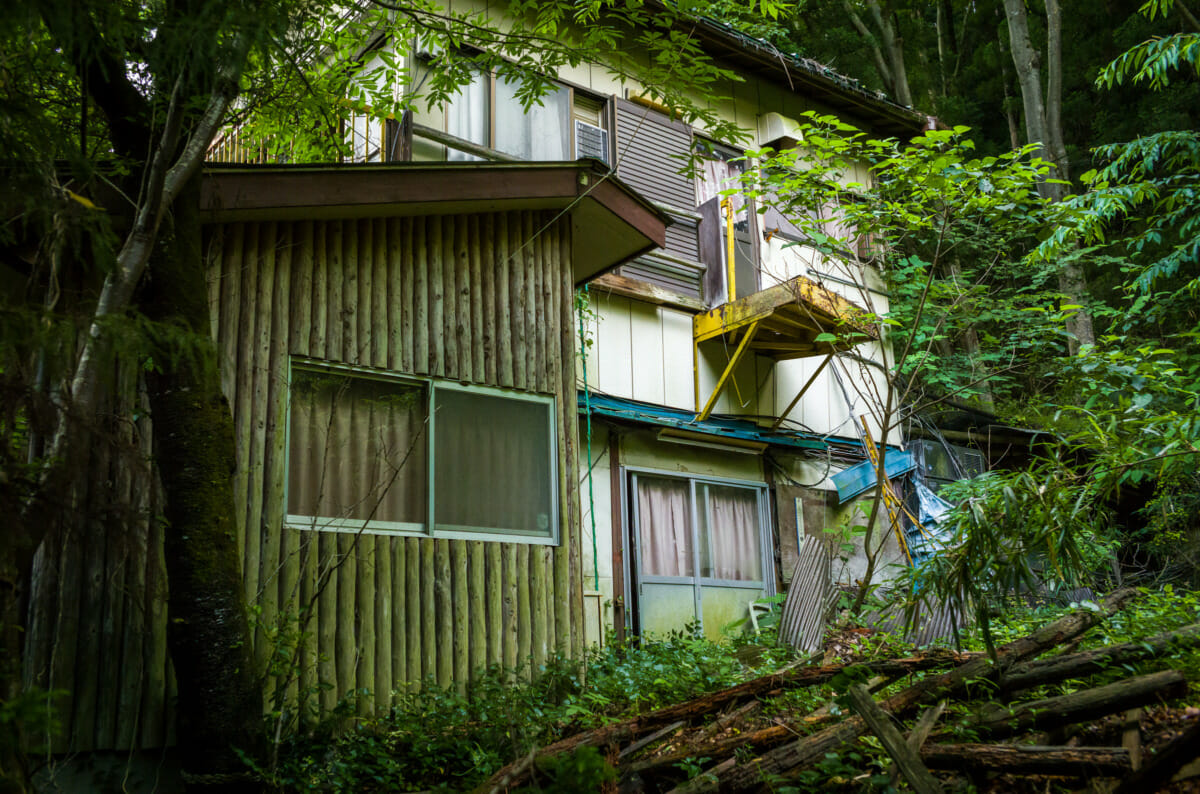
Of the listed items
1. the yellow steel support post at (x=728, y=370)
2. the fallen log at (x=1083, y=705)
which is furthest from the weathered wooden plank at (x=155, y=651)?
the yellow steel support post at (x=728, y=370)

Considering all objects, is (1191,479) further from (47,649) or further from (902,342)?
(47,649)

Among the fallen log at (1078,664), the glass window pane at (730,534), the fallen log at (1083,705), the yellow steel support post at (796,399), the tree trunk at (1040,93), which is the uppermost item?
the tree trunk at (1040,93)

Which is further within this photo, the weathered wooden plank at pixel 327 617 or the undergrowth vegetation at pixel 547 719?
the weathered wooden plank at pixel 327 617

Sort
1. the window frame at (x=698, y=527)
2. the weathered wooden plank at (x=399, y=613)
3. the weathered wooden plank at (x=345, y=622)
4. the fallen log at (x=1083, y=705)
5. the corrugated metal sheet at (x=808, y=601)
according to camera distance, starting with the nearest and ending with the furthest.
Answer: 1. the fallen log at (x=1083, y=705)
2. the weathered wooden plank at (x=345, y=622)
3. the weathered wooden plank at (x=399, y=613)
4. the corrugated metal sheet at (x=808, y=601)
5. the window frame at (x=698, y=527)

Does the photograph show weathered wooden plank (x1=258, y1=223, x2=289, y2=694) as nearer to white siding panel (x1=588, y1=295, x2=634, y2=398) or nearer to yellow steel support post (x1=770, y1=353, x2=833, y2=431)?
white siding panel (x1=588, y1=295, x2=634, y2=398)

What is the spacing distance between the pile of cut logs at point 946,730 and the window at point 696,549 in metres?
4.17

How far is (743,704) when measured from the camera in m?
5.36

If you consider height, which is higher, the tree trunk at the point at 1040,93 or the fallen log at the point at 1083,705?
the tree trunk at the point at 1040,93

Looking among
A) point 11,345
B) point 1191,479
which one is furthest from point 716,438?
point 11,345

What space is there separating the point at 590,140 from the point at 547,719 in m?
6.89

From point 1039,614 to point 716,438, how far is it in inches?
143

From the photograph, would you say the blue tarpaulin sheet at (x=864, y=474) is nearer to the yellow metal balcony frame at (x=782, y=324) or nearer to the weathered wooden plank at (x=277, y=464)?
the yellow metal balcony frame at (x=782, y=324)

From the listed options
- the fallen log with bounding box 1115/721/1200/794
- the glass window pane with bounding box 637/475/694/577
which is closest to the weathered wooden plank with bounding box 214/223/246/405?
the glass window pane with bounding box 637/475/694/577

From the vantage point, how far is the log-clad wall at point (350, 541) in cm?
510
